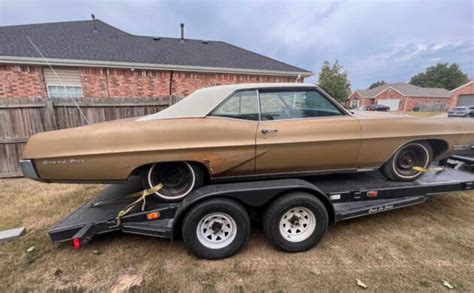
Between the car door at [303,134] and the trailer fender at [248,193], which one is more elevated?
the car door at [303,134]

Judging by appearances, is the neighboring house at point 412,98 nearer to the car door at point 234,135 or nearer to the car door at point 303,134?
the car door at point 303,134

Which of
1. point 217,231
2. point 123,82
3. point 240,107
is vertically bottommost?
point 217,231

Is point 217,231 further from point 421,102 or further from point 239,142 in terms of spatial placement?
point 421,102

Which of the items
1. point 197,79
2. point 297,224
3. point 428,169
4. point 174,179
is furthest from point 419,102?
point 174,179

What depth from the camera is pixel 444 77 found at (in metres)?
67.0

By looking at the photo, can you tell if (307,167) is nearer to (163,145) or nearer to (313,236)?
(313,236)

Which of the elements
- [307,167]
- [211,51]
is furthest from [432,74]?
[307,167]

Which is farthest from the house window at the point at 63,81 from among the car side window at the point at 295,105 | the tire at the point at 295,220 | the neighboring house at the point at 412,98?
the neighboring house at the point at 412,98

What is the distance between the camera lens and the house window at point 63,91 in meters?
7.95

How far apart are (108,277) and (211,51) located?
35.6ft

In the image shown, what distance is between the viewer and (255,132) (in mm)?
2648

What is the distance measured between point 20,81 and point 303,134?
30.7 feet

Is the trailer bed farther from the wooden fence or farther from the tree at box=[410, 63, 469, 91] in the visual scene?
the tree at box=[410, 63, 469, 91]

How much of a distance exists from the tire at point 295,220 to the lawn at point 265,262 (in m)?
0.13
